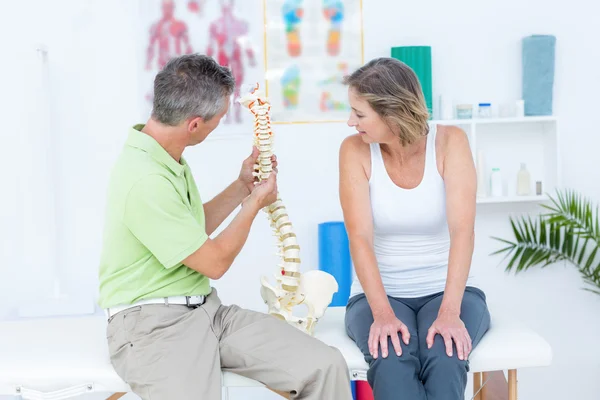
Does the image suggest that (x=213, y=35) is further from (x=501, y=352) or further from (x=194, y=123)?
(x=501, y=352)

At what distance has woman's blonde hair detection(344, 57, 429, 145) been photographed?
7.31 feet

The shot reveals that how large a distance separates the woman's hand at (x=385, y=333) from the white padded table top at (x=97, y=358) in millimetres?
73

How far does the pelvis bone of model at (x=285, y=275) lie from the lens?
229cm

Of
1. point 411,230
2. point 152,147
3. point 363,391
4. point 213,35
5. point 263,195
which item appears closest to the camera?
point 152,147

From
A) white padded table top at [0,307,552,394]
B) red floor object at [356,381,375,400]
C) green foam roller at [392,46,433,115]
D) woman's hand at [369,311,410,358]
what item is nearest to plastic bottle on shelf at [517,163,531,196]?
green foam roller at [392,46,433,115]

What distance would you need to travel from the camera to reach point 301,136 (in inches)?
140

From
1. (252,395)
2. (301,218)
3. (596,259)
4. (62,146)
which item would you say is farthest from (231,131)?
(596,259)

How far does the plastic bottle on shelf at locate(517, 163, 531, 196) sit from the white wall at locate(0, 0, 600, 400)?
0.51 feet

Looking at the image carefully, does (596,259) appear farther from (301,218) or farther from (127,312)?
(127,312)

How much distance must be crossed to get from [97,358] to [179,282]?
315mm

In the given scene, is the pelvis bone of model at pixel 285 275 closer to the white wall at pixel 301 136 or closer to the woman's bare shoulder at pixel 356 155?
the woman's bare shoulder at pixel 356 155

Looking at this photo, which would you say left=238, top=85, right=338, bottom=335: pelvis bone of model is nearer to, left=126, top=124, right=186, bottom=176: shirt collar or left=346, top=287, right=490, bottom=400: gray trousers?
left=346, top=287, right=490, bottom=400: gray trousers

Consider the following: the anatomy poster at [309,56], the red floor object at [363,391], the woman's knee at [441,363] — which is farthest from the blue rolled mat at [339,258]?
the woman's knee at [441,363]

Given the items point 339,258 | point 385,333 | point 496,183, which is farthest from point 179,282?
point 496,183
